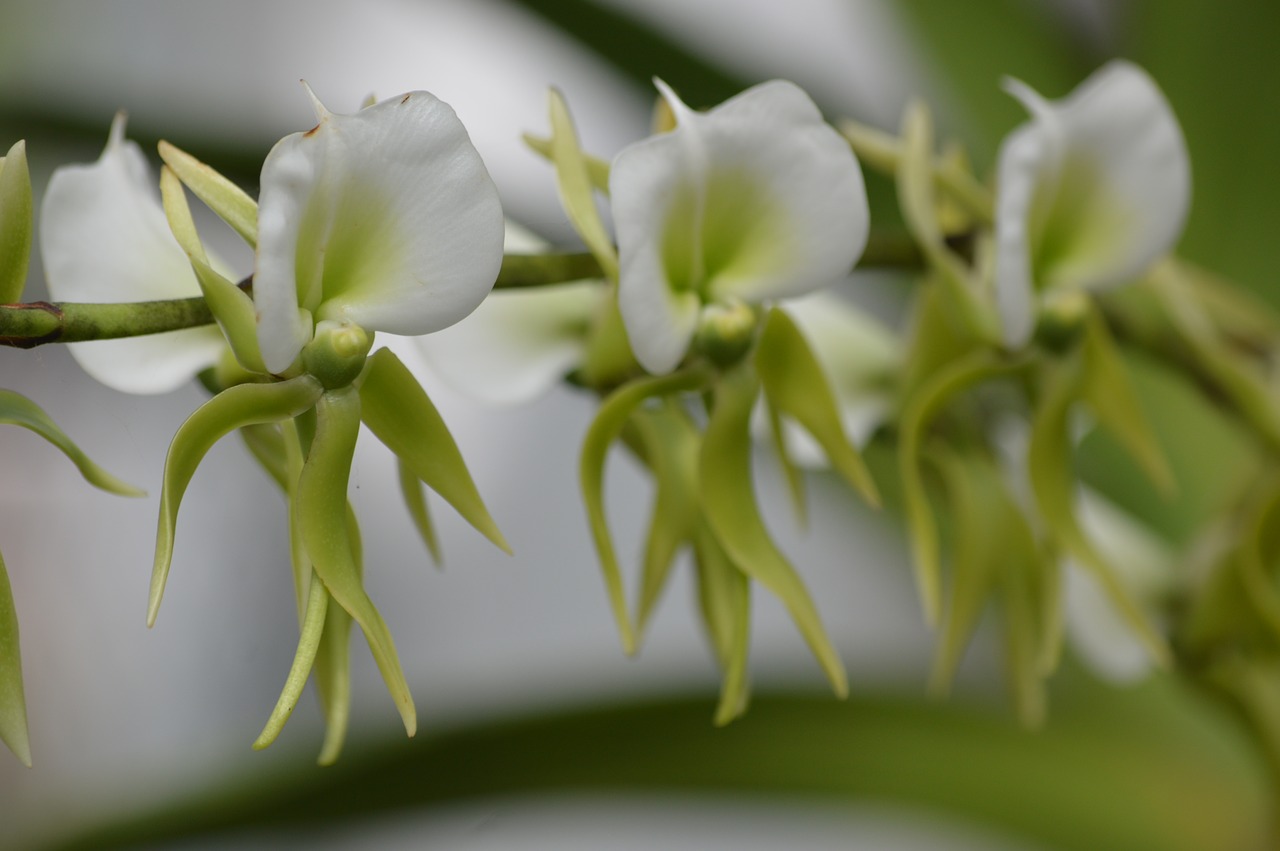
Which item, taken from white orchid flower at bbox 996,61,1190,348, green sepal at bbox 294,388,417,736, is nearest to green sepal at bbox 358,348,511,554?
green sepal at bbox 294,388,417,736

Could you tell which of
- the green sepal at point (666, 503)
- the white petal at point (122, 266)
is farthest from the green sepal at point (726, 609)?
the white petal at point (122, 266)

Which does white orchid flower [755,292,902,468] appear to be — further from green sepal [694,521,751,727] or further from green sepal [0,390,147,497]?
green sepal [0,390,147,497]

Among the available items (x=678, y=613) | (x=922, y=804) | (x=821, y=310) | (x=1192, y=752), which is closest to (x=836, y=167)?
(x=821, y=310)

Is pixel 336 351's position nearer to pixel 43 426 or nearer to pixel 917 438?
pixel 43 426

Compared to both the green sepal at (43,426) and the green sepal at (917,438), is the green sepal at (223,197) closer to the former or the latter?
the green sepal at (43,426)

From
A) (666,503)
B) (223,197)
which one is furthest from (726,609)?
(223,197)
